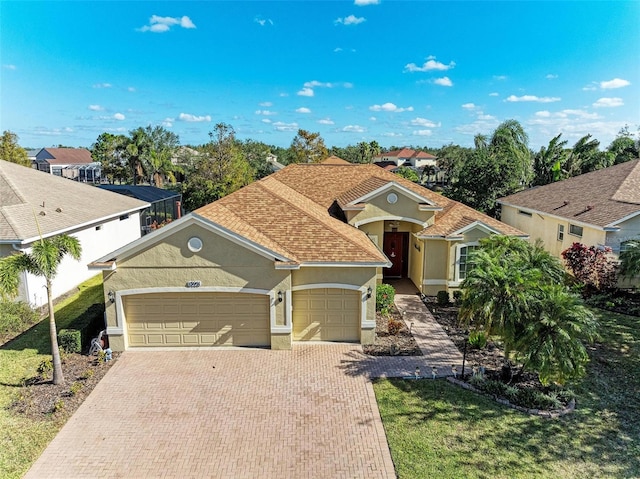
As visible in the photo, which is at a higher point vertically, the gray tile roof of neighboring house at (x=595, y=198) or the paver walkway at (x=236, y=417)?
the gray tile roof of neighboring house at (x=595, y=198)

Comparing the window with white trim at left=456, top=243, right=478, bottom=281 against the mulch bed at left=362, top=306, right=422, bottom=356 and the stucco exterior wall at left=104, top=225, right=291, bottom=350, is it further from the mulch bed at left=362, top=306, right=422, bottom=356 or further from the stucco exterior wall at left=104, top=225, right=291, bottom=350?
the stucco exterior wall at left=104, top=225, right=291, bottom=350

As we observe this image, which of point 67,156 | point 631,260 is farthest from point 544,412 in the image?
point 67,156

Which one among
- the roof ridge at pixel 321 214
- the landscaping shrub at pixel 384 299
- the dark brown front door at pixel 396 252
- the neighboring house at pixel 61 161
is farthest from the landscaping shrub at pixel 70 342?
the neighboring house at pixel 61 161

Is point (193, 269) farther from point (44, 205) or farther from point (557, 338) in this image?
point (44, 205)

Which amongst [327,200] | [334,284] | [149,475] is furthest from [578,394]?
[327,200]

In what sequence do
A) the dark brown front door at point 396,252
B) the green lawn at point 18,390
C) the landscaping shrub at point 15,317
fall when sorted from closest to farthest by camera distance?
the green lawn at point 18,390, the landscaping shrub at point 15,317, the dark brown front door at point 396,252

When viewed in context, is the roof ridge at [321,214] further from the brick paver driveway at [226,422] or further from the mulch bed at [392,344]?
the brick paver driveway at [226,422]
